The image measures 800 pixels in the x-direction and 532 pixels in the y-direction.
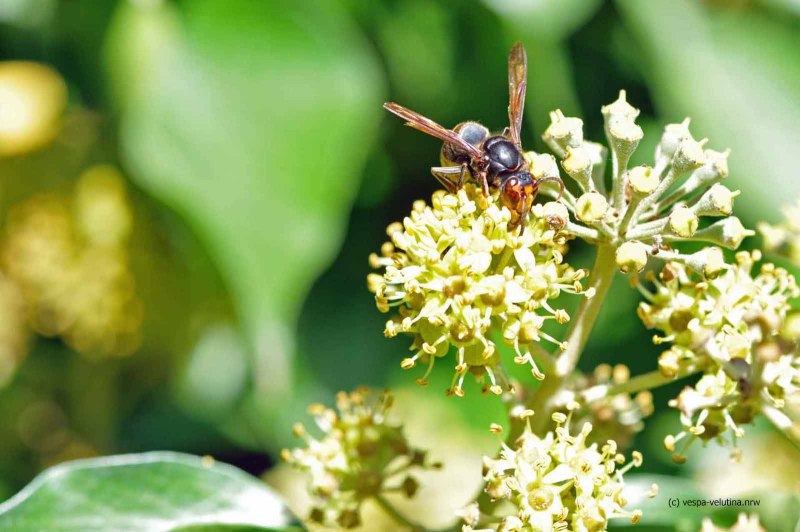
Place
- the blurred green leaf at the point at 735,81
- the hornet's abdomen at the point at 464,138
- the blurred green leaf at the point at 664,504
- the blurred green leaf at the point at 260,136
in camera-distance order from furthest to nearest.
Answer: the blurred green leaf at the point at 735,81, the blurred green leaf at the point at 260,136, the blurred green leaf at the point at 664,504, the hornet's abdomen at the point at 464,138

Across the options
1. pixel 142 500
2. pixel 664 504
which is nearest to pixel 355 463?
pixel 142 500

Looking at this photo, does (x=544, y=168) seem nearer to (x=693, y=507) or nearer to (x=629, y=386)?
(x=629, y=386)

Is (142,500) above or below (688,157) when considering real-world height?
below

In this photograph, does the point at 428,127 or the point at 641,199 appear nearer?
the point at 641,199

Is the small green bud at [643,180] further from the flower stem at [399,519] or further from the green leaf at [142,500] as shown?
the green leaf at [142,500]

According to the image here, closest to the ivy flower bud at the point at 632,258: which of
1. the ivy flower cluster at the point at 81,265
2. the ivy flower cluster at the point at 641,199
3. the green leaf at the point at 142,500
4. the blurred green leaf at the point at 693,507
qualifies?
the ivy flower cluster at the point at 641,199

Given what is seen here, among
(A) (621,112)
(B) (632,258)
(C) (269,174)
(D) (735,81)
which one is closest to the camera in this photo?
(B) (632,258)

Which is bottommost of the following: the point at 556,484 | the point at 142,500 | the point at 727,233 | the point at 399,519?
the point at 142,500

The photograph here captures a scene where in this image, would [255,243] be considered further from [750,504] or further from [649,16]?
[649,16]
